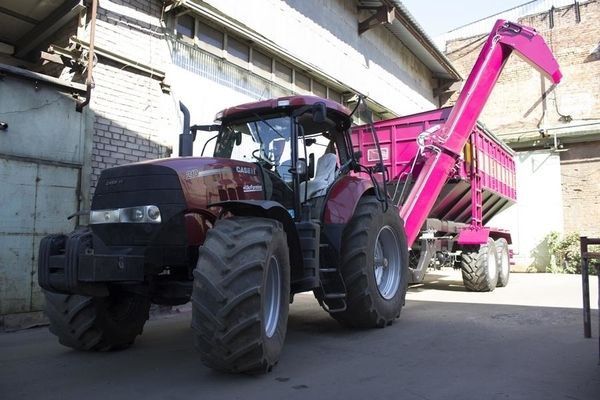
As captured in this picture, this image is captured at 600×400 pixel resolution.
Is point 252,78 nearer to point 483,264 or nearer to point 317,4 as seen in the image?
point 317,4

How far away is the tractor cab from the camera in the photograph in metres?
5.06

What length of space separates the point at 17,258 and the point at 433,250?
21.4 feet

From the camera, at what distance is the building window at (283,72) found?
37.1 ft

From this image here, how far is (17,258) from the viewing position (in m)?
6.47

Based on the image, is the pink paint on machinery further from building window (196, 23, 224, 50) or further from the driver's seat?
building window (196, 23, 224, 50)

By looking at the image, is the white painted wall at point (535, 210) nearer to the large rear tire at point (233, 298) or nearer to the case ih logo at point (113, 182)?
the large rear tire at point (233, 298)

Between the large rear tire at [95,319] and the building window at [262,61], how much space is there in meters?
6.87

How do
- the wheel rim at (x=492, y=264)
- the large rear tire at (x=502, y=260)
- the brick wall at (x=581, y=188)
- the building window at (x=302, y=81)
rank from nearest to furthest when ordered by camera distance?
the wheel rim at (x=492, y=264) < the large rear tire at (x=502, y=260) < the building window at (x=302, y=81) < the brick wall at (x=581, y=188)

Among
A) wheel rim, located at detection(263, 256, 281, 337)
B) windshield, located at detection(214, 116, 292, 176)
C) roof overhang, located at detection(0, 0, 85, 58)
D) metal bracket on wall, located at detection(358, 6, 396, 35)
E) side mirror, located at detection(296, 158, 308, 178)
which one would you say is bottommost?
wheel rim, located at detection(263, 256, 281, 337)

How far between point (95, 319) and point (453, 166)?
654 cm

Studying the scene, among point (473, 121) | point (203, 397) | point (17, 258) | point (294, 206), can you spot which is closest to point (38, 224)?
point (17, 258)

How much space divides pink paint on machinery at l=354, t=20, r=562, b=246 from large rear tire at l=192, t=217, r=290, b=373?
4909 millimetres

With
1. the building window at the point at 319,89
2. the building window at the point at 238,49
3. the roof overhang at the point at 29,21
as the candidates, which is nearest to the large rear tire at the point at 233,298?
the roof overhang at the point at 29,21

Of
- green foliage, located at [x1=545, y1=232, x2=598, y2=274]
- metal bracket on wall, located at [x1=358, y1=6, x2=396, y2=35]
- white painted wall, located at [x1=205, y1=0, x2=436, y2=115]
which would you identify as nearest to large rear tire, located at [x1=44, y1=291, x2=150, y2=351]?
white painted wall, located at [x1=205, y1=0, x2=436, y2=115]
